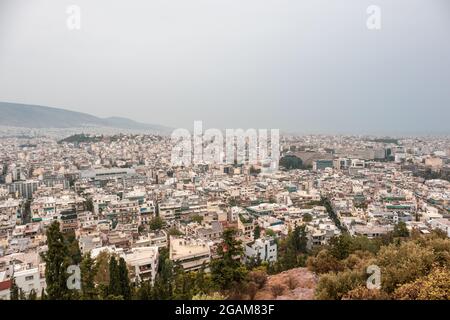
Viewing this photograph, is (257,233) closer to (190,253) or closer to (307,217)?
(307,217)

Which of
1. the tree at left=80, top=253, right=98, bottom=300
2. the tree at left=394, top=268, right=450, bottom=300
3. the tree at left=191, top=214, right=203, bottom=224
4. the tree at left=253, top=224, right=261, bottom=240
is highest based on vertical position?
the tree at left=394, top=268, right=450, bottom=300

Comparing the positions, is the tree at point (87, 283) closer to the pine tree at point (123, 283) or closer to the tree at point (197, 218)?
the pine tree at point (123, 283)

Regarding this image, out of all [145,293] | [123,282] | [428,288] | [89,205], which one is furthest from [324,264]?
[89,205]

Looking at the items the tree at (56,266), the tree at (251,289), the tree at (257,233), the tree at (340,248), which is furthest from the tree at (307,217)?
the tree at (56,266)

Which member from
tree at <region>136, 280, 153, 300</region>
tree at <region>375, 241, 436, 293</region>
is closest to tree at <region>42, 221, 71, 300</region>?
tree at <region>136, 280, 153, 300</region>

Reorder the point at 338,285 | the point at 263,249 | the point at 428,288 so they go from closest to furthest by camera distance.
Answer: the point at 428,288
the point at 338,285
the point at 263,249

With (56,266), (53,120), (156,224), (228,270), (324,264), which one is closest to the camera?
(56,266)

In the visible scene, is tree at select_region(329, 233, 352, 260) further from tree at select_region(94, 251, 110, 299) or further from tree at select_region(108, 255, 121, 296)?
tree at select_region(94, 251, 110, 299)
